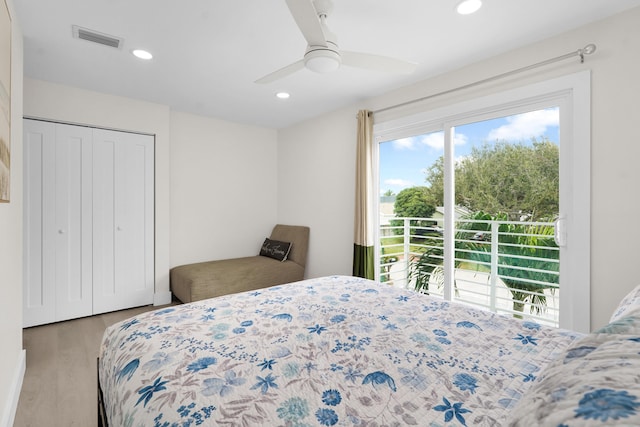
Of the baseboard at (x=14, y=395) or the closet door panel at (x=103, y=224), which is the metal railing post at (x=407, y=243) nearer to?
the baseboard at (x=14, y=395)

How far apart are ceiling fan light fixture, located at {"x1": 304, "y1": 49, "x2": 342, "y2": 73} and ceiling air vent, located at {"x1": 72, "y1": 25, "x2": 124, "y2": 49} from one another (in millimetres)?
1575

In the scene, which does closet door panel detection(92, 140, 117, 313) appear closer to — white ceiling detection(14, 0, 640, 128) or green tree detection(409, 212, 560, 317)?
white ceiling detection(14, 0, 640, 128)

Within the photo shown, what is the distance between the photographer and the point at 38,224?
10.1 ft

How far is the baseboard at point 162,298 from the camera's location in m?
3.77

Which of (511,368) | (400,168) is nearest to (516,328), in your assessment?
(511,368)

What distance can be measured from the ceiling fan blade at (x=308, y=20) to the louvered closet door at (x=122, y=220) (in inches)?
114

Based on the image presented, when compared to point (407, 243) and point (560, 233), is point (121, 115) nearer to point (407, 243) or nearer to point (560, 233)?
point (407, 243)

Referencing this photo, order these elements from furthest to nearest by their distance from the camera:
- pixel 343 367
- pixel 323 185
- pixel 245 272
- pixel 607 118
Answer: pixel 323 185 < pixel 245 272 < pixel 607 118 < pixel 343 367

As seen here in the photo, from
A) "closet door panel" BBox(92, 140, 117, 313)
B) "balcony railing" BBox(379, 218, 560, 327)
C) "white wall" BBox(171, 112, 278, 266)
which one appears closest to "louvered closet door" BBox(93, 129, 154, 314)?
"closet door panel" BBox(92, 140, 117, 313)

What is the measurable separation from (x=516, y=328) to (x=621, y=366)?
108cm

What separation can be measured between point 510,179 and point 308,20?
2045 mm

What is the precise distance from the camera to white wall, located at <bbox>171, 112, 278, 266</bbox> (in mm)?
4070

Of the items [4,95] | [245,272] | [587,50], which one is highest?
[587,50]

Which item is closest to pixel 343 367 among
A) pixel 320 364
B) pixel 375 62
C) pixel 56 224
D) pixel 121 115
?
pixel 320 364
